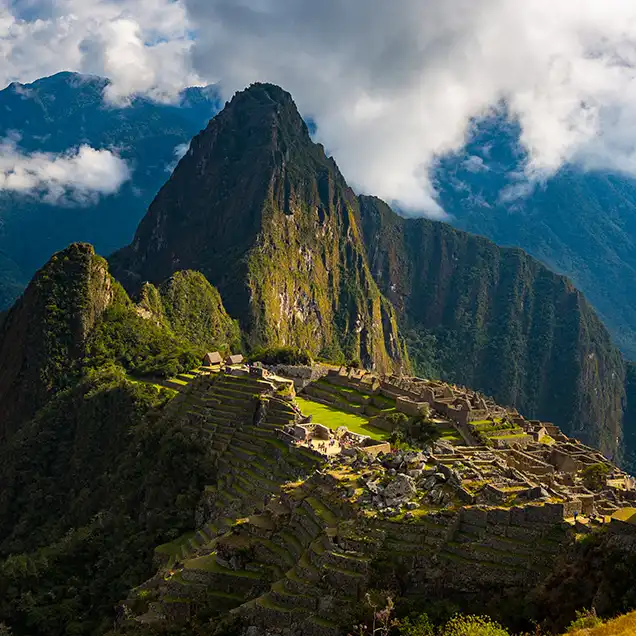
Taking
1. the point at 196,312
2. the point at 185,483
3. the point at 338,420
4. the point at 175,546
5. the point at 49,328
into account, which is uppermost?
the point at 196,312

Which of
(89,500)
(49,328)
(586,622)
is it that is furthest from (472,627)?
(49,328)

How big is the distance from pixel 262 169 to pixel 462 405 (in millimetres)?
117791

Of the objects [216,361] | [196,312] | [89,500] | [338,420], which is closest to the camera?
[89,500]

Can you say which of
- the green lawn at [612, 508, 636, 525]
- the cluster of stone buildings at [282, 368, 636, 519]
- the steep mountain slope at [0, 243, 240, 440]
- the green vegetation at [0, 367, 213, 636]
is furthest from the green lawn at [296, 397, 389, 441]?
the green lawn at [612, 508, 636, 525]

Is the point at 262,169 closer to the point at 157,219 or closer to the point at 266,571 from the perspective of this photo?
Result: the point at 157,219

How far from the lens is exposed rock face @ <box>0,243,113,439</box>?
3531 inches

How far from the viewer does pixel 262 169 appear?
16988cm

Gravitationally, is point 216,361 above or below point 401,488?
above

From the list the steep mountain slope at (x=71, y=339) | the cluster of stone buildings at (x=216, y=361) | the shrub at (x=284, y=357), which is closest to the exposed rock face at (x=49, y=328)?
the steep mountain slope at (x=71, y=339)

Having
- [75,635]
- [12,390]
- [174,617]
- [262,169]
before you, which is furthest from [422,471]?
[262,169]

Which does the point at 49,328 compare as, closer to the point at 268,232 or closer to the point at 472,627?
the point at 268,232

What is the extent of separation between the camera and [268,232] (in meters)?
161

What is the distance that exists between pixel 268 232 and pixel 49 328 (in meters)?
75.2

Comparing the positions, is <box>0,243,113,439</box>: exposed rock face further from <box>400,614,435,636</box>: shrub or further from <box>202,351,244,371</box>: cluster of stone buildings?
<box>400,614,435,636</box>: shrub
